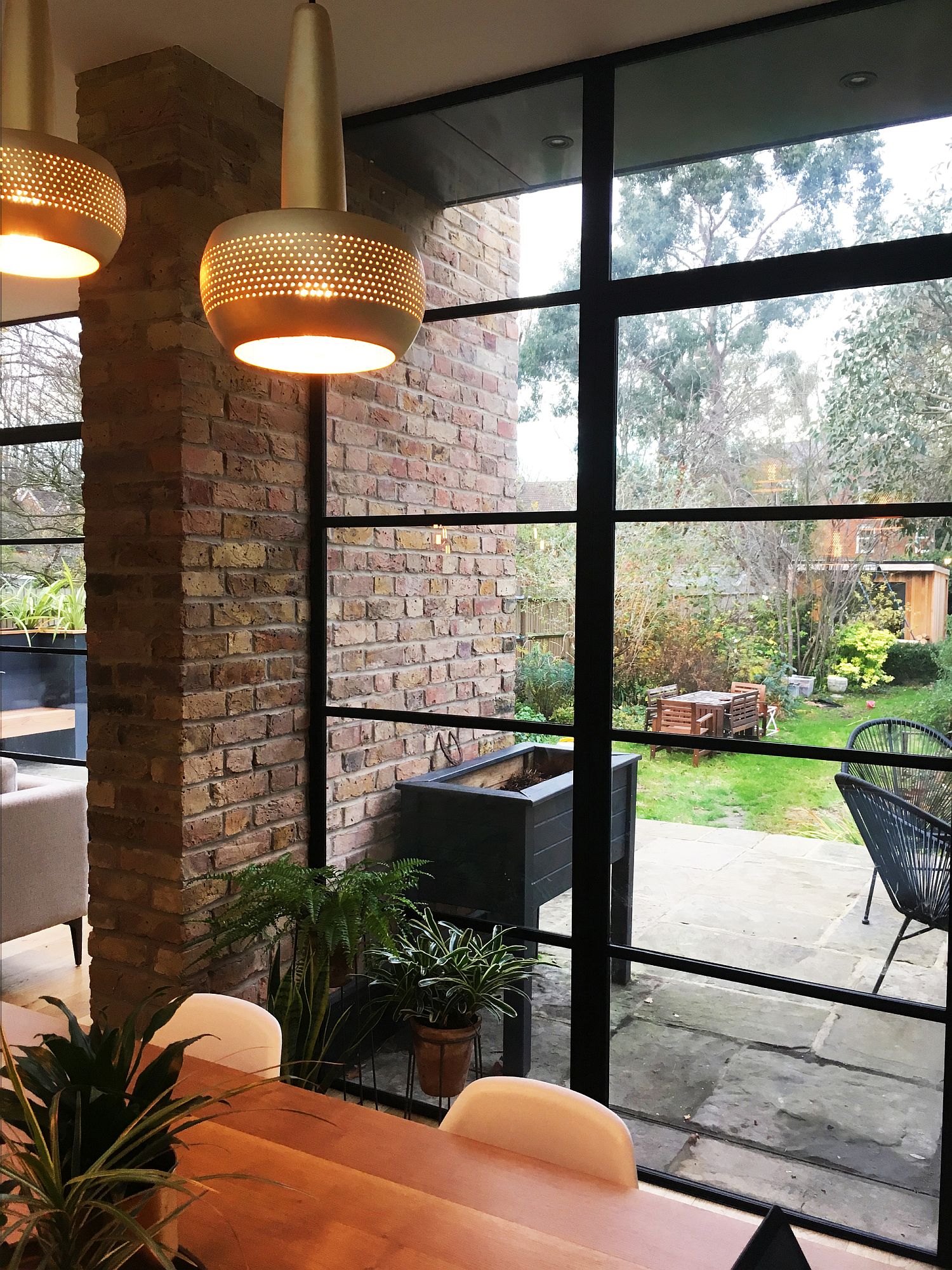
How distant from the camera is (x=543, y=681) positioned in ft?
8.63

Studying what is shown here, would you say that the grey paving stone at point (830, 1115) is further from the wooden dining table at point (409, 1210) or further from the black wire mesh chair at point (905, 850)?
the wooden dining table at point (409, 1210)

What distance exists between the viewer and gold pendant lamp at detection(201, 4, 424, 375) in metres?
0.99

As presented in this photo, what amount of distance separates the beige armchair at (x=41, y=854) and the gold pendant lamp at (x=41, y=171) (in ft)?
9.20

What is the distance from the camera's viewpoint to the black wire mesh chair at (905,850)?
2.21 metres

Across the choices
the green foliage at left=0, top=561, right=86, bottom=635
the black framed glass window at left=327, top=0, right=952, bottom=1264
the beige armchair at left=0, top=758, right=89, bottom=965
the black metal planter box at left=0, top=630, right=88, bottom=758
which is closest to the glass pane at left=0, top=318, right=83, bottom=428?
the green foliage at left=0, top=561, right=86, bottom=635

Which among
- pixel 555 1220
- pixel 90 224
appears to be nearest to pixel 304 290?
pixel 90 224

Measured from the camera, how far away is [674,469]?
8.01 ft

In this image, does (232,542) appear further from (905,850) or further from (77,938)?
(77,938)

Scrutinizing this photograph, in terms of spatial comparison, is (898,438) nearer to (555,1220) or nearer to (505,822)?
(505,822)

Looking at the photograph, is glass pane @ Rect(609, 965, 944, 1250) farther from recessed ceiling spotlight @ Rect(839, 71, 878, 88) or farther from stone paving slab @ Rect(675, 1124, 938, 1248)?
recessed ceiling spotlight @ Rect(839, 71, 878, 88)

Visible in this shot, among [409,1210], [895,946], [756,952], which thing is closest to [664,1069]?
[756,952]

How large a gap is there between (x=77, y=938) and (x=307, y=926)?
1.83m

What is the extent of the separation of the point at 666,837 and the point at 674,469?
909 millimetres

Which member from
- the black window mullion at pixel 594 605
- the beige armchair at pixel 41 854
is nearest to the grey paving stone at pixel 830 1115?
the black window mullion at pixel 594 605
